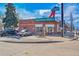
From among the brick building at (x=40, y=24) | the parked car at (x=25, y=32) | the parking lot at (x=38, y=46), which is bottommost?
the parking lot at (x=38, y=46)

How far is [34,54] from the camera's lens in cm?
554

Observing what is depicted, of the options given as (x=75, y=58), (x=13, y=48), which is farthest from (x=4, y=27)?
(x=75, y=58)

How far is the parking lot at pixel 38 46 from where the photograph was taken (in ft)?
18.2

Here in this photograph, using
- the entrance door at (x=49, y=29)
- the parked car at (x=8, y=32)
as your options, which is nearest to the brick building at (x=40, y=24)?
the entrance door at (x=49, y=29)

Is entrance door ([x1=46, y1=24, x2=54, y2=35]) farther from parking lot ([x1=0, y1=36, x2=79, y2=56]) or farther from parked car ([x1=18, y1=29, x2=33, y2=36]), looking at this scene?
parked car ([x1=18, y1=29, x2=33, y2=36])

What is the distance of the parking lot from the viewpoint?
5.55 meters

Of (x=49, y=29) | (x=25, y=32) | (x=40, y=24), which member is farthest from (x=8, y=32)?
(x=49, y=29)

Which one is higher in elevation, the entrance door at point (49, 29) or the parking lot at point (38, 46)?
the entrance door at point (49, 29)

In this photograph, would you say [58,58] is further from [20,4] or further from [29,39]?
[20,4]

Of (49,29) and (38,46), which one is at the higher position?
(49,29)

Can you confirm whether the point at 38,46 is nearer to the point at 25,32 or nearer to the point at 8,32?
the point at 25,32

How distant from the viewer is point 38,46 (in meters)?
5.61

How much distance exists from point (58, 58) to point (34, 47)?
353 mm

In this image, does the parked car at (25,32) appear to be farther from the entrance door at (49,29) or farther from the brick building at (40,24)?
the entrance door at (49,29)
